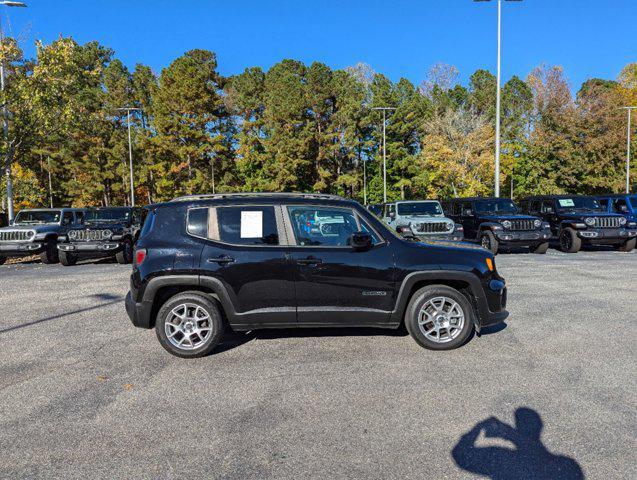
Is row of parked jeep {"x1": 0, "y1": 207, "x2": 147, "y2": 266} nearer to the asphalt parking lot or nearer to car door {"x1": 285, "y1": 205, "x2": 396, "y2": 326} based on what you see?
the asphalt parking lot

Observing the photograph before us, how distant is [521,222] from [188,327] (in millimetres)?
11844

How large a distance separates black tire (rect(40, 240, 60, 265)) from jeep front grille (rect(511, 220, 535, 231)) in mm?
13855

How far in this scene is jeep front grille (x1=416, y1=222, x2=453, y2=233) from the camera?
566 inches

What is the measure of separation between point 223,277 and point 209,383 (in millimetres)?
1132

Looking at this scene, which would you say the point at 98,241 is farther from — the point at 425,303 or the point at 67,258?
the point at 425,303

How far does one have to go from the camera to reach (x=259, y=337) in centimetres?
591

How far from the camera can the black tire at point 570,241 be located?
14820 millimetres

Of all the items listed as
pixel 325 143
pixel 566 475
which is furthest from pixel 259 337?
pixel 325 143

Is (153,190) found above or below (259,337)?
above

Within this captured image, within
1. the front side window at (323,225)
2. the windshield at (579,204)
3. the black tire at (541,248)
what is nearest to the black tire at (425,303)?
the front side window at (323,225)

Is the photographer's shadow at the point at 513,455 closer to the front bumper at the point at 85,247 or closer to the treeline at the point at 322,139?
the front bumper at the point at 85,247

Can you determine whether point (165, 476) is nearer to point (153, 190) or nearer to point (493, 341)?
point (493, 341)

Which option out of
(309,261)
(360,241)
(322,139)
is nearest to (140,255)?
(309,261)

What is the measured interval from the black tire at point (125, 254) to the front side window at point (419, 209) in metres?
8.45
